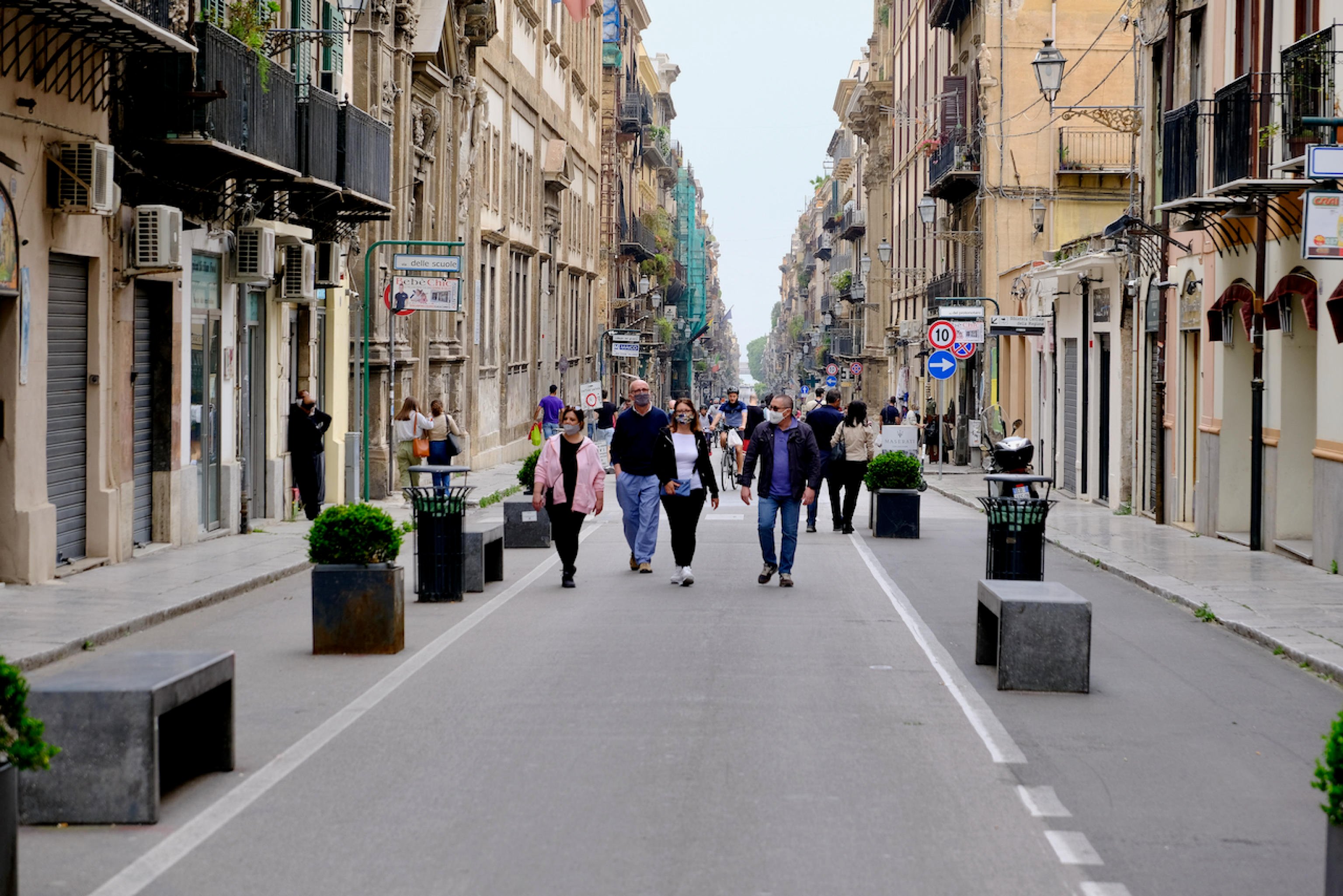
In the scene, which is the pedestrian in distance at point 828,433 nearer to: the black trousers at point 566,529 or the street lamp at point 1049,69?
the black trousers at point 566,529

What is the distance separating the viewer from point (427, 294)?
24.8 m

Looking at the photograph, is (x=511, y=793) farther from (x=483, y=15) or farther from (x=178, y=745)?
(x=483, y=15)

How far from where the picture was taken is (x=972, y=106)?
47.2 m

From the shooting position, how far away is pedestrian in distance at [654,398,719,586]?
15.8 metres

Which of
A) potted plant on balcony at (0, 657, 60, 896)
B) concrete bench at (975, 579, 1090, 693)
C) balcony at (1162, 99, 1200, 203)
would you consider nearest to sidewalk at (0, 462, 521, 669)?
potted plant on balcony at (0, 657, 60, 896)

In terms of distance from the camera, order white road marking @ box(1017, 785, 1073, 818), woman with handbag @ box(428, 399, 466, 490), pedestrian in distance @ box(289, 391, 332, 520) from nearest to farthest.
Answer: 1. white road marking @ box(1017, 785, 1073, 818)
2. pedestrian in distance @ box(289, 391, 332, 520)
3. woman with handbag @ box(428, 399, 466, 490)

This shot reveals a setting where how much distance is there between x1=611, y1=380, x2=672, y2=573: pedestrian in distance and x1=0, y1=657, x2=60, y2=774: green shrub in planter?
34.7 feet

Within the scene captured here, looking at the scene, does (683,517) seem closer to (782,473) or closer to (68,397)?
(782,473)

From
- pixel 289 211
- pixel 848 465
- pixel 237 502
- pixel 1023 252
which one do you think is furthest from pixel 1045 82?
pixel 1023 252

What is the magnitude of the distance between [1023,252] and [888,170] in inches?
1212

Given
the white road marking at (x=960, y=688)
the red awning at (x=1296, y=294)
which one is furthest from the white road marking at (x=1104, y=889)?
the red awning at (x=1296, y=294)

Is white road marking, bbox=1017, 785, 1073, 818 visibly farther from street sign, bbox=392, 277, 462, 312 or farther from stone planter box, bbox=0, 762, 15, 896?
street sign, bbox=392, 277, 462, 312

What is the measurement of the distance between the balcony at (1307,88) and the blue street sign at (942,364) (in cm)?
1473

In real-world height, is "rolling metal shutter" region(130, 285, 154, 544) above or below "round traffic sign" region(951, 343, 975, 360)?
below
